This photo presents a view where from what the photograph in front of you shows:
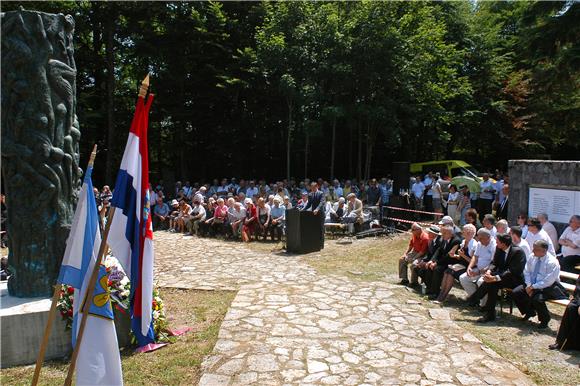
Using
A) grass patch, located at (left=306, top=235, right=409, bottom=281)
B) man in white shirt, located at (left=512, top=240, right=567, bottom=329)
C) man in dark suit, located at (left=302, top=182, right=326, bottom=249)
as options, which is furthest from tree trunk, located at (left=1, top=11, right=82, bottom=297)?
man in dark suit, located at (left=302, top=182, right=326, bottom=249)

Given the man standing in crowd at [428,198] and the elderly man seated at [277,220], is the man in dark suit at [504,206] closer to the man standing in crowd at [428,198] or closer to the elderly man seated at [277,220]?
the man standing in crowd at [428,198]

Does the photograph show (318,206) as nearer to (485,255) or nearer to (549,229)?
(549,229)

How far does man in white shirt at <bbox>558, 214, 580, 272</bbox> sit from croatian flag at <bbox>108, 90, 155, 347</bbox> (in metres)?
7.97

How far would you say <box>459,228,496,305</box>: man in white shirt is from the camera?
25.3 feet

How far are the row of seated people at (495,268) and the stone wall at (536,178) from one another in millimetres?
1340

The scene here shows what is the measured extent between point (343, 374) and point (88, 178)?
3352 millimetres

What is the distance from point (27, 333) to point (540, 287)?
22.8ft

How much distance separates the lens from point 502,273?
730 centimetres

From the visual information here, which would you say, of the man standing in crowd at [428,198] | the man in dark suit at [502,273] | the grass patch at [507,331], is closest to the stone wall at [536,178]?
the grass patch at [507,331]

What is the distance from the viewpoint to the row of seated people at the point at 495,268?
6.82m

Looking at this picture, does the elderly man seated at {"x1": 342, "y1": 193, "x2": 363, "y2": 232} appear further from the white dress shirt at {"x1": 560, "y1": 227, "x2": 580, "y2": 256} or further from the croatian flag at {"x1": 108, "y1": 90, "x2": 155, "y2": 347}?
the croatian flag at {"x1": 108, "y1": 90, "x2": 155, "y2": 347}

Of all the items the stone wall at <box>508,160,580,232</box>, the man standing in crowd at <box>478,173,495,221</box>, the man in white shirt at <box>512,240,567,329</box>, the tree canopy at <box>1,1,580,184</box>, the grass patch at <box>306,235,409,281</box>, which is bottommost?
the grass patch at <box>306,235,409,281</box>

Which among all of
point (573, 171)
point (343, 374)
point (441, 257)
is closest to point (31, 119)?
point (343, 374)

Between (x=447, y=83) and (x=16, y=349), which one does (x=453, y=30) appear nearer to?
(x=447, y=83)
